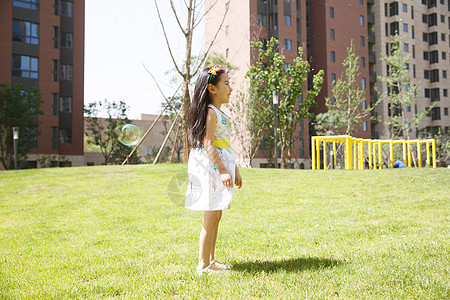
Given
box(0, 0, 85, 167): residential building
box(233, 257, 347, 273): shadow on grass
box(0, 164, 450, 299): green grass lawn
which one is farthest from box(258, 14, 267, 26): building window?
box(233, 257, 347, 273): shadow on grass

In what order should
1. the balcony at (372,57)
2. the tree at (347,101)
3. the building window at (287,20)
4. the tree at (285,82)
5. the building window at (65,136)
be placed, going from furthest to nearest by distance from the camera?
1. the balcony at (372,57)
2. the building window at (287,20)
3. the building window at (65,136)
4. the tree at (347,101)
5. the tree at (285,82)

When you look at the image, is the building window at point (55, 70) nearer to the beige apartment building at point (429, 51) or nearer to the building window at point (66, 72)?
the building window at point (66, 72)

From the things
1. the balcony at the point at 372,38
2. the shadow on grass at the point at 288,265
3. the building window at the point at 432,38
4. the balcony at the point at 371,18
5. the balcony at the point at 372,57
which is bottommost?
the shadow on grass at the point at 288,265

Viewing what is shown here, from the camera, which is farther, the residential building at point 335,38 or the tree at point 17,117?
the residential building at point 335,38

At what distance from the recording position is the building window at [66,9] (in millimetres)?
35500

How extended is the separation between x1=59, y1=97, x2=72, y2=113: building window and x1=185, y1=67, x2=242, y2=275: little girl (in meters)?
34.4

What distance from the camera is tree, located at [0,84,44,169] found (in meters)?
28.1

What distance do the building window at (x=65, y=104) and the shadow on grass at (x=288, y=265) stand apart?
114ft

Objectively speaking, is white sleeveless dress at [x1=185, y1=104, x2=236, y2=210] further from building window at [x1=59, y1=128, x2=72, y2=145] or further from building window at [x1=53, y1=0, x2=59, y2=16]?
building window at [x1=53, y1=0, x2=59, y2=16]

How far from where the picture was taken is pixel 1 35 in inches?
1261

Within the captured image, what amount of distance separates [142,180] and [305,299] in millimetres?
11037

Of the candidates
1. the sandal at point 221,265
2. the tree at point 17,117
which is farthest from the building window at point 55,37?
the sandal at point 221,265

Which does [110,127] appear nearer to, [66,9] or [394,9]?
[66,9]

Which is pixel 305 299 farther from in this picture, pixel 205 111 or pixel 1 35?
pixel 1 35
